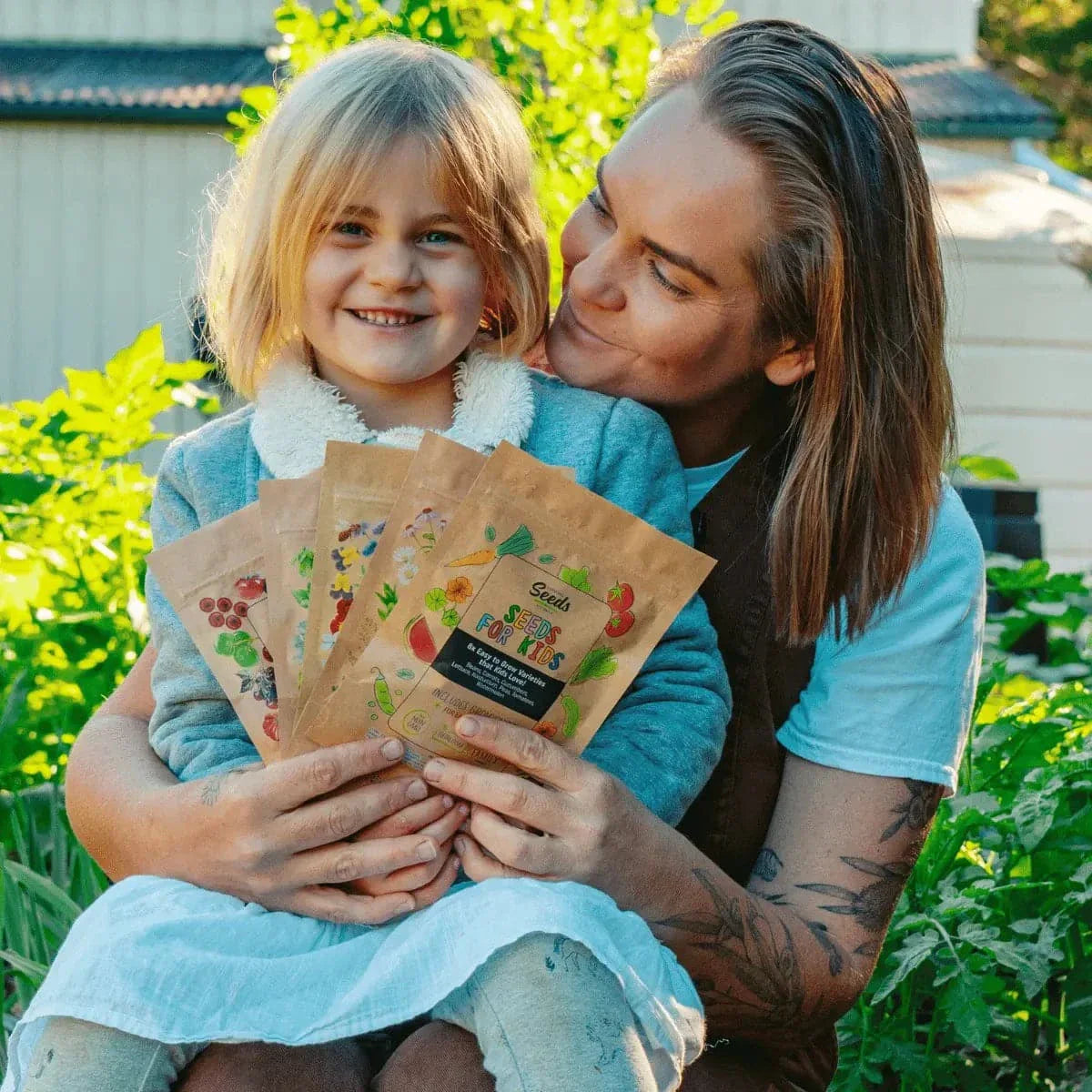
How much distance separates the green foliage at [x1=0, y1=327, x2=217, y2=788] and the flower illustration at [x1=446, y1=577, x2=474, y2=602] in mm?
1846

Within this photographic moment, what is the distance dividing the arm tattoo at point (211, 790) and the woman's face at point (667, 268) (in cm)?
80

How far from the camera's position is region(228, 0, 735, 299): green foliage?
3.98 m

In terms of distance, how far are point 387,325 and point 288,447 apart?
8.6 inches

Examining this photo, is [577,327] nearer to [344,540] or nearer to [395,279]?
[395,279]

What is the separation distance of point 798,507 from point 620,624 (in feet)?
1.34

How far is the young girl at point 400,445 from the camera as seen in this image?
1657 mm

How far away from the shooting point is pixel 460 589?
175cm

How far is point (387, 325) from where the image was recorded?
7.07ft

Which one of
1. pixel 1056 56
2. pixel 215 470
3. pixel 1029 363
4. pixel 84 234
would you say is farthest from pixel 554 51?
pixel 1056 56

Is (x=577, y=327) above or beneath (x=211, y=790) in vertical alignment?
above

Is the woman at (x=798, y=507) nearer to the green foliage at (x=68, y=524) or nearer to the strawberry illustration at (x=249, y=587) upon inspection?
the strawberry illustration at (x=249, y=587)

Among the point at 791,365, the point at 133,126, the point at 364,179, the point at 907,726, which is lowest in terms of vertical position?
the point at 133,126

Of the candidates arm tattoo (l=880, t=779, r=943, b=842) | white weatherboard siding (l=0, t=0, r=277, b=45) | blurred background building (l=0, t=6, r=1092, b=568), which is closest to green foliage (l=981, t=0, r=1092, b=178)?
blurred background building (l=0, t=6, r=1092, b=568)

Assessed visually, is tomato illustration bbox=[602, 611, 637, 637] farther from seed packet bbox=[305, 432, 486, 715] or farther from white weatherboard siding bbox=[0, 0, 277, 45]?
white weatherboard siding bbox=[0, 0, 277, 45]
